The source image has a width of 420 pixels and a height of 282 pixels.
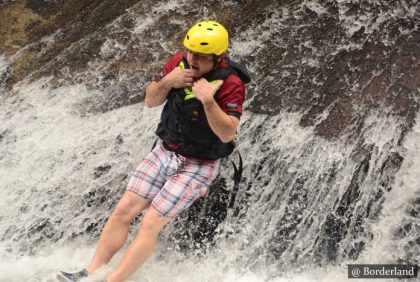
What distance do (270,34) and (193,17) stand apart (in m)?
1.05

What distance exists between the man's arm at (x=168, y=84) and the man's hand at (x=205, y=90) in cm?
14

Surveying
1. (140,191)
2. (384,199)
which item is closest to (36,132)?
(140,191)

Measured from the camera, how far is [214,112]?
351 cm

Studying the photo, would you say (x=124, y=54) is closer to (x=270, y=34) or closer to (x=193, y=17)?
(x=193, y=17)

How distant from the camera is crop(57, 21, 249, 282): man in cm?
363

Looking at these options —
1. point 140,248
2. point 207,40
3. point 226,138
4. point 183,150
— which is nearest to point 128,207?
point 140,248

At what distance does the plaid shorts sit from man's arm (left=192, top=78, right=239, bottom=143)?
1.61 feet

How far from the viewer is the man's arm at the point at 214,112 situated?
350 centimetres

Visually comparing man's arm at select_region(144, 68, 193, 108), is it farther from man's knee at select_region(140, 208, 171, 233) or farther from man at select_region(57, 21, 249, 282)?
man's knee at select_region(140, 208, 171, 233)

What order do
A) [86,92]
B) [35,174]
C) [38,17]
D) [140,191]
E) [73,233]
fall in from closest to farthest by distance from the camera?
[140,191] < [73,233] < [35,174] < [86,92] < [38,17]

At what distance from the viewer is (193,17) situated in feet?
21.1

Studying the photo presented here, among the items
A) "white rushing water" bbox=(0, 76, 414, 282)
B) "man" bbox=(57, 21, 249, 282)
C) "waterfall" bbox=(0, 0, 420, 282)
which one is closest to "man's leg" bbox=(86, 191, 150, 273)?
"man" bbox=(57, 21, 249, 282)

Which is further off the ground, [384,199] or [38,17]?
[38,17]

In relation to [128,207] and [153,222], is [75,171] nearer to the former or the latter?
[128,207]
